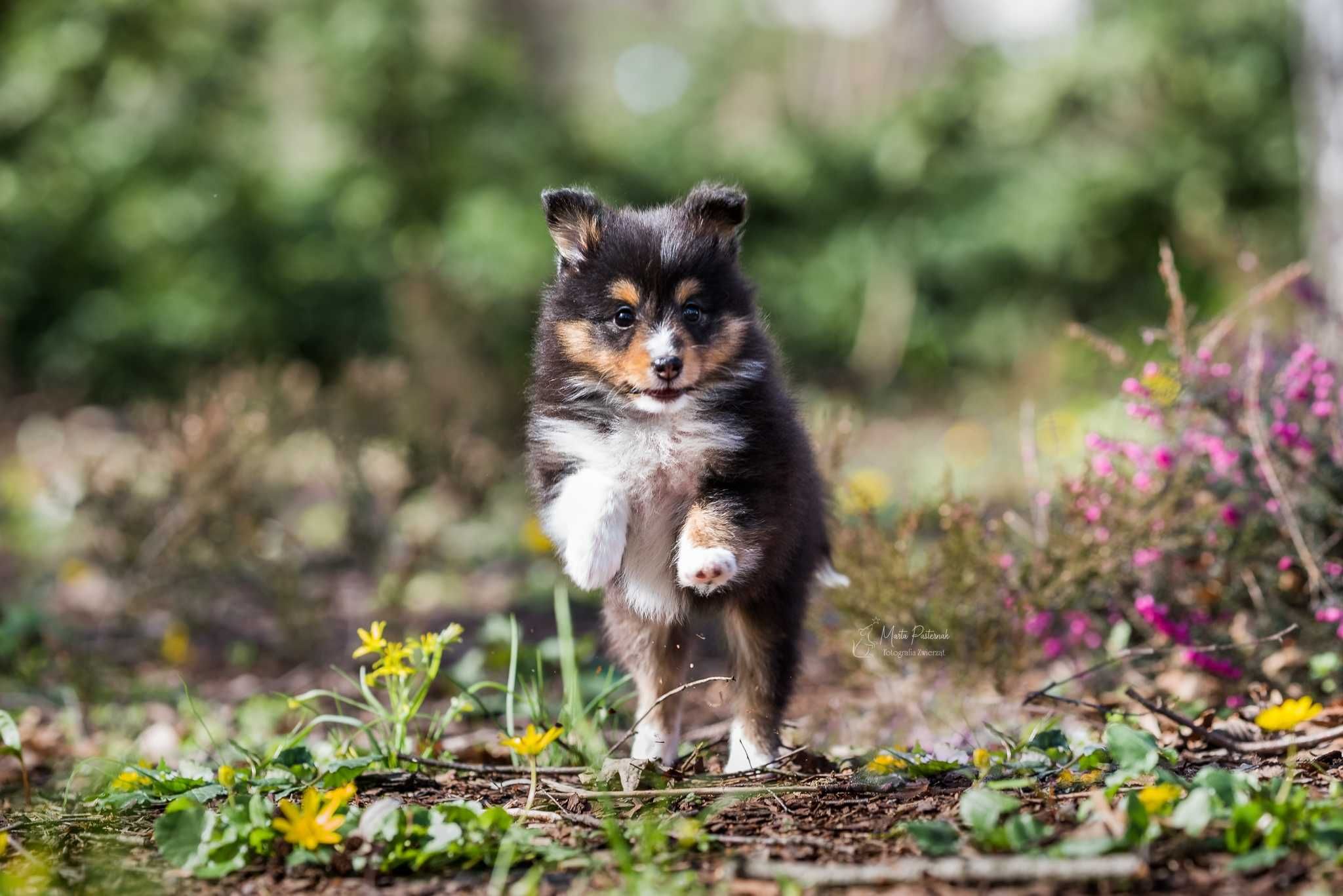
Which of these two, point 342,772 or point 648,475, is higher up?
point 648,475

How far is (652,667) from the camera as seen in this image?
374cm

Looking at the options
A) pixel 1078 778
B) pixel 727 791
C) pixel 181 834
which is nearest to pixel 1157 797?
pixel 1078 778

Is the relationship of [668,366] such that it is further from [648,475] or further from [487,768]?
[487,768]

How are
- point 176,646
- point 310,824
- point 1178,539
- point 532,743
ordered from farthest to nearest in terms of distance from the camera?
point 176,646 < point 1178,539 < point 532,743 < point 310,824

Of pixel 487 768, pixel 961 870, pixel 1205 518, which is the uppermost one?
pixel 1205 518

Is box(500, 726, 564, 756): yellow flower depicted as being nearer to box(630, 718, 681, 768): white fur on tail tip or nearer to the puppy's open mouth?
box(630, 718, 681, 768): white fur on tail tip

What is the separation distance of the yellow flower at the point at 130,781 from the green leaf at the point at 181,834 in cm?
62

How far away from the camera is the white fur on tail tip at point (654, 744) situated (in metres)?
3.65

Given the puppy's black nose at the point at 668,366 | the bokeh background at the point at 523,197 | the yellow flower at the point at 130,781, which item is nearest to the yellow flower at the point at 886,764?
the puppy's black nose at the point at 668,366

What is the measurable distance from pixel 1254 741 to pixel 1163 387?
122 centimetres

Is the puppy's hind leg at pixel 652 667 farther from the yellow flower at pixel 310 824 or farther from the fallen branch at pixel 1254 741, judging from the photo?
the fallen branch at pixel 1254 741

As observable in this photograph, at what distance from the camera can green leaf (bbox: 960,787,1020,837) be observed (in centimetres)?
257

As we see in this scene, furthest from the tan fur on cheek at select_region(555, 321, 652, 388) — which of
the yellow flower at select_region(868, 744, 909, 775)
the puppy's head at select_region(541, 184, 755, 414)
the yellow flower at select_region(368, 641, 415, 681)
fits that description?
the yellow flower at select_region(868, 744, 909, 775)

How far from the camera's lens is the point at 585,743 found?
3416 mm
